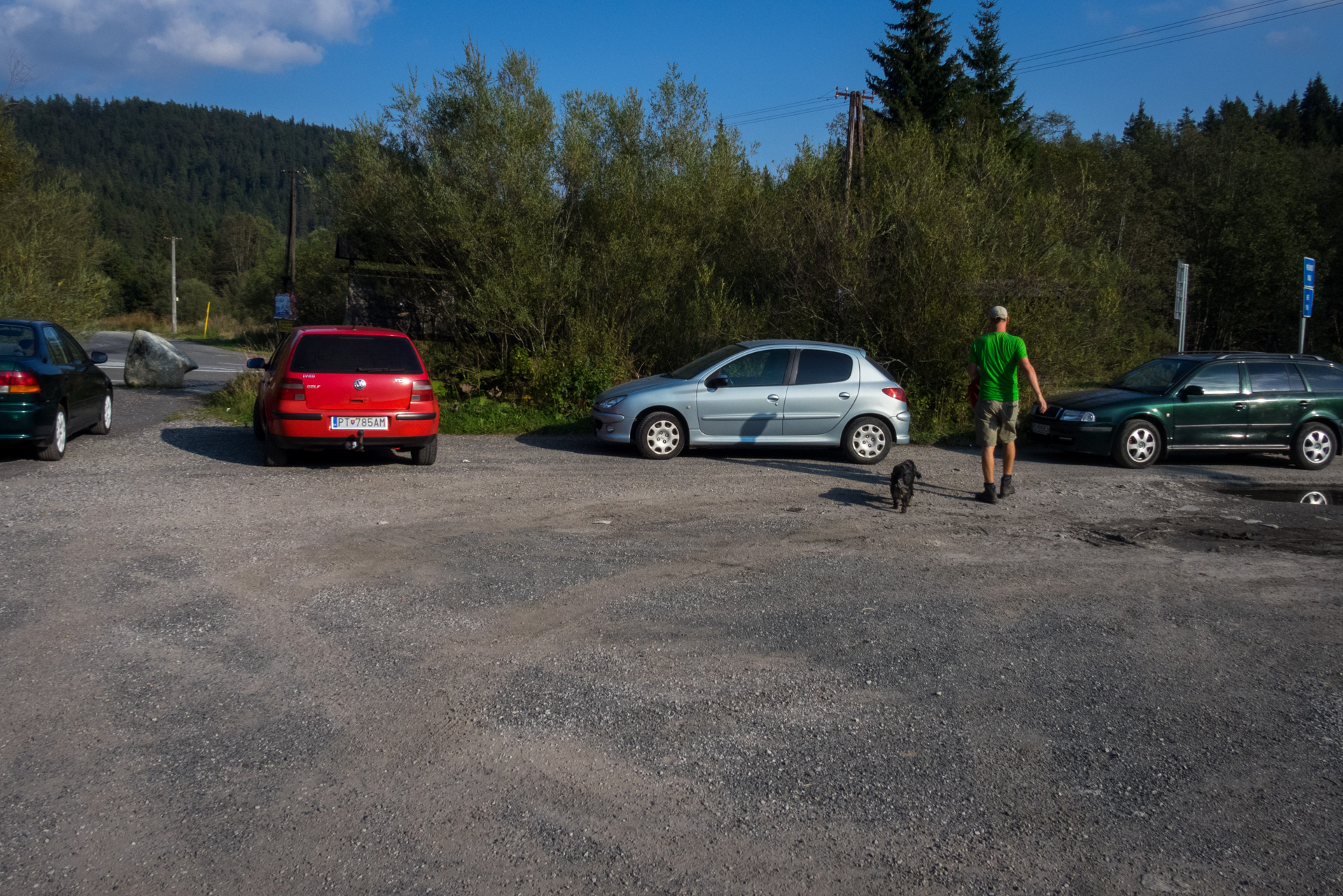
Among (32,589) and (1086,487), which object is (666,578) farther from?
(1086,487)

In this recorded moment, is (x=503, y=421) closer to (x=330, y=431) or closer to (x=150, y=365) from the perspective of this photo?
(x=330, y=431)

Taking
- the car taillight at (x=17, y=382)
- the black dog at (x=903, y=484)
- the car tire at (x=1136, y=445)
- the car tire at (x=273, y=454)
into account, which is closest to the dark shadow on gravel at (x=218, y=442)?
the car tire at (x=273, y=454)

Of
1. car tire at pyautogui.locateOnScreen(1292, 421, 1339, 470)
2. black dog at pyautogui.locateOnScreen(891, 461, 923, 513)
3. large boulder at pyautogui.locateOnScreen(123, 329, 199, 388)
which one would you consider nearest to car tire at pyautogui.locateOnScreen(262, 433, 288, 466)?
black dog at pyautogui.locateOnScreen(891, 461, 923, 513)

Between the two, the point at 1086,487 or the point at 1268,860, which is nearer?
the point at 1268,860

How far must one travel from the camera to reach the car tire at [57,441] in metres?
10.2

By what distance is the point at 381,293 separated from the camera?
56.7ft

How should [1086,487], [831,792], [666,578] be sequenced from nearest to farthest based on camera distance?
[831,792], [666,578], [1086,487]

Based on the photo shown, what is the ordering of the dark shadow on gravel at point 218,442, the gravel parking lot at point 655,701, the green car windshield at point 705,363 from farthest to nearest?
the green car windshield at point 705,363, the dark shadow on gravel at point 218,442, the gravel parking lot at point 655,701

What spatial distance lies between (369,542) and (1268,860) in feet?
20.2

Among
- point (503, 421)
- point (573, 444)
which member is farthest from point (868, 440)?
point (503, 421)

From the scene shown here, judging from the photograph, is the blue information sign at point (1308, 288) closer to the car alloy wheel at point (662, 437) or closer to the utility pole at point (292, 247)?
the car alloy wheel at point (662, 437)

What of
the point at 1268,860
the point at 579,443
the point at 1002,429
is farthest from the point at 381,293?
the point at 1268,860

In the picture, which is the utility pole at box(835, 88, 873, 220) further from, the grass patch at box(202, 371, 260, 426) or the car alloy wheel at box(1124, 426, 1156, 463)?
the grass patch at box(202, 371, 260, 426)

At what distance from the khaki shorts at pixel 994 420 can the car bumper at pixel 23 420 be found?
32.4 ft
